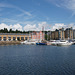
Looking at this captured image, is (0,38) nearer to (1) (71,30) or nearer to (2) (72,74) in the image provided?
(1) (71,30)

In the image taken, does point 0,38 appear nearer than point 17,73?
No

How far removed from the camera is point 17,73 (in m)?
25.1

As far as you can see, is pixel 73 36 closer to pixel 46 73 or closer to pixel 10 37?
pixel 10 37

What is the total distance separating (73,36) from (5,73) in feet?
584

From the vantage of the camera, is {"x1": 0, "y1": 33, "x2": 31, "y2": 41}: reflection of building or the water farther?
{"x1": 0, "y1": 33, "x2": 31, "y2": 41}: reflection of building

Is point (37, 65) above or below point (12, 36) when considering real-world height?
below

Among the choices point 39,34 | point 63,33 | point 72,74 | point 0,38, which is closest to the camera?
point 72,74

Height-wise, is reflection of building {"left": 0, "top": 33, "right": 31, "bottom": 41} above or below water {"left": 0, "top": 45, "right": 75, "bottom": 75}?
above

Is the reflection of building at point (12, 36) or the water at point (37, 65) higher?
the reflection of building at point (12, 36)

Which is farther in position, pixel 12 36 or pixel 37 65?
pixel 12 36

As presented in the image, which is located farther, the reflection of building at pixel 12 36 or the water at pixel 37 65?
the reflection of building at pixel 12 36

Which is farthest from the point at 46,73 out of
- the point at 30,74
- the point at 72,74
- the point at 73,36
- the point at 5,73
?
the point at 73,36

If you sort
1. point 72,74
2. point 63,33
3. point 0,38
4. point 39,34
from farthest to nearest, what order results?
point 63,33 < point 39,34 < point 0,38 < point 72,74

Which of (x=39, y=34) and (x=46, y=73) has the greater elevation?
(x=39, y=34)
